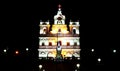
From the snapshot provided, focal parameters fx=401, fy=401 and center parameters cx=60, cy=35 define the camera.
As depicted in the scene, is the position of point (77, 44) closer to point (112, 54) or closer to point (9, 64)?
point (112, 54)

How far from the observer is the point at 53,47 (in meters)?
76.9

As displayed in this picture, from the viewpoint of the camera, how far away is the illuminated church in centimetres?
7656

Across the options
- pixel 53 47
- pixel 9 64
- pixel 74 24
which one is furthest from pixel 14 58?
pixel 74 24

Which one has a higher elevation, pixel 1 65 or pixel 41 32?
pixel 41 32

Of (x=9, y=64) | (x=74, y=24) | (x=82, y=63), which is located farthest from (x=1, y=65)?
(x=74, y=24)

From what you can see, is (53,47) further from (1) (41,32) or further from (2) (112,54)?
(2) (112,54)

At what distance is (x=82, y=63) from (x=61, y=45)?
27.8 feet

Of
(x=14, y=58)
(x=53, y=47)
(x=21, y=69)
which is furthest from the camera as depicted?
(x=53, y=47)

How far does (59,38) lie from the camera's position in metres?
77.5

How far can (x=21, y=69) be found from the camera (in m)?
64.3

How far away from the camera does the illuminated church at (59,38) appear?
7656cm

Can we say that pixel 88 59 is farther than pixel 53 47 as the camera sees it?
No

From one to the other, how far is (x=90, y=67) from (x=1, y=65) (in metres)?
14.4

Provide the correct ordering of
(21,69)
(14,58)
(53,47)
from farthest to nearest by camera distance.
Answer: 1. (53,47)
2. (14,58)
3. (21,69)
